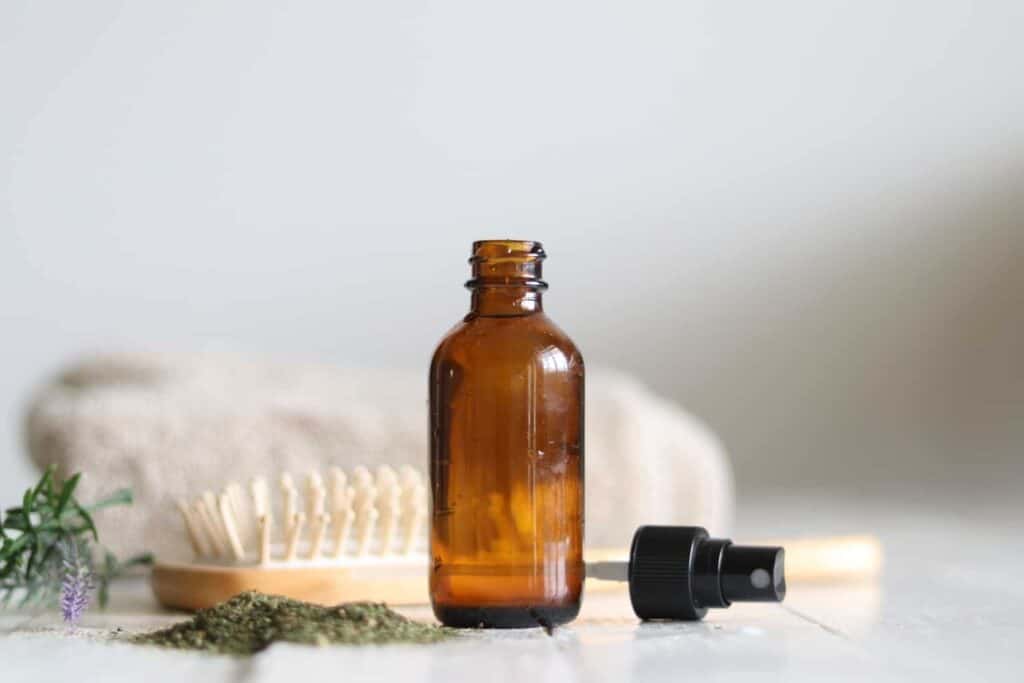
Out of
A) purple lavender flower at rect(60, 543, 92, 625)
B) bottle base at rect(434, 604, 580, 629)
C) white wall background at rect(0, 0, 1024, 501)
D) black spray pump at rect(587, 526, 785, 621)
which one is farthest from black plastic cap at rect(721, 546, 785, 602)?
white wall background at rect(0, 0, 1024, 501)

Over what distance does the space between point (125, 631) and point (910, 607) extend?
22.3 inches

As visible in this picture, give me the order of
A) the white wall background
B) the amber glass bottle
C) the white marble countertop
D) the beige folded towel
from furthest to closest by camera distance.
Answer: the white wall background
the beige folded towel
the amber glass bottle
the white marble countertop

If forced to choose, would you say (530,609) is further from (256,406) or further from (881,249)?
(881,249)

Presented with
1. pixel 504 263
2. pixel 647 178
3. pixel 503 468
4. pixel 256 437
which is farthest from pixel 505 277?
pixel 647 178

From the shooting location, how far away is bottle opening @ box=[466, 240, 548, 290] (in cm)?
89

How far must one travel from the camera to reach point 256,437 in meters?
1.35

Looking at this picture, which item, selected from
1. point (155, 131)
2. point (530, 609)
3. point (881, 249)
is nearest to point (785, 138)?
point (881, 249)

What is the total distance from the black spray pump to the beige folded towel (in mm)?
440

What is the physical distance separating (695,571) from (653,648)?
86 mm

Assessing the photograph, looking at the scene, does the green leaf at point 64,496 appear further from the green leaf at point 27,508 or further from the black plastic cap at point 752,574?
the black plastic cap at point 752,574

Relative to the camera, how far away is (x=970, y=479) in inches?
93.5

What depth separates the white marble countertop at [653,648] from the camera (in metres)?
0.75

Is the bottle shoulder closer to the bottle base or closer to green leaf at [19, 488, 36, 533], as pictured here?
the bottle base

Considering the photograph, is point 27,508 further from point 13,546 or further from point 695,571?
point 695,571
